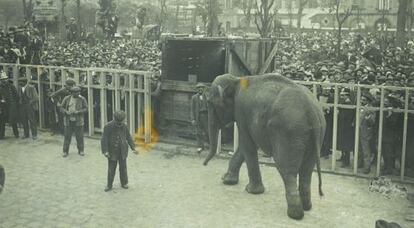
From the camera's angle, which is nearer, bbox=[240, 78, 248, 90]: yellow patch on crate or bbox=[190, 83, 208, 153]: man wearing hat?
bbox=[240, 78, 248, 90]: yellow patch on crate

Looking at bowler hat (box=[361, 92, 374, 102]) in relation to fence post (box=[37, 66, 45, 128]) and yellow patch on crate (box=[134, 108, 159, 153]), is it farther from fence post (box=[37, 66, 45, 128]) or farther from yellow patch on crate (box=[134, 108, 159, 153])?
fence post (box=[37, 66, 45, 128])

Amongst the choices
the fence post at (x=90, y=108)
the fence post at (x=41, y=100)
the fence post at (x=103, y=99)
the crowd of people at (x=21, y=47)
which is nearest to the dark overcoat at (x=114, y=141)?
the fence post at (x=103, y=99)

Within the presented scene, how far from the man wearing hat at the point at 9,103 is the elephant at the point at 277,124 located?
6713mm

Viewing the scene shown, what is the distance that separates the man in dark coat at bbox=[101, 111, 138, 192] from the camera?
9.84 meters

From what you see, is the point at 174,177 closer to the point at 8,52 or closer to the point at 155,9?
the point at 8,52

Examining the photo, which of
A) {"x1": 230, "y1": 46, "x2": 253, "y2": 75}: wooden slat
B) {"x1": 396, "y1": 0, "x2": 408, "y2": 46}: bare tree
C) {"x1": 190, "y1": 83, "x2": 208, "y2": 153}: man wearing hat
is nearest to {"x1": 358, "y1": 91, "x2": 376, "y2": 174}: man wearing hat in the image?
{"x1": 230, "y1": 46, "x2": 253, "y2": 75}: wooden slat

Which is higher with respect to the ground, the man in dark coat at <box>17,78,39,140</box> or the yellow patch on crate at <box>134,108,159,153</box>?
the man in dark coat at <box>17,78,39,140</box>

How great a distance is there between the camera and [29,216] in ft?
28.2

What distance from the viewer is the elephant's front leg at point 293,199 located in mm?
8445

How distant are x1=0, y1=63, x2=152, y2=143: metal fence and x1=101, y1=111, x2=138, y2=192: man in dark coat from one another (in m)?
3.51

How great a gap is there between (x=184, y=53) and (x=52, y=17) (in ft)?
88.3

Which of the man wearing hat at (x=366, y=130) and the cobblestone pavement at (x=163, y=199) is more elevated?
the man wearing hat at (x=366, y=130)

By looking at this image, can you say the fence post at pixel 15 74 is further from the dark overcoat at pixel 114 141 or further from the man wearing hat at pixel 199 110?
the dark overcoat at pixel 114 141

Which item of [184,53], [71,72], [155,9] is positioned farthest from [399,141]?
[155,9]
